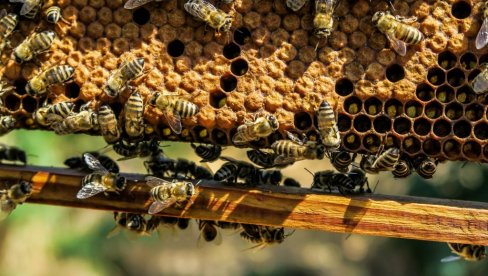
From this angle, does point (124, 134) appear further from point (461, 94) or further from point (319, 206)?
point (461, 94)

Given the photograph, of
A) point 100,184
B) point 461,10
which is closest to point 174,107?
point 100,184

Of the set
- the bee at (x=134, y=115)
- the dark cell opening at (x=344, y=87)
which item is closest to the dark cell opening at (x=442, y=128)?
the dark cell opening at (x=344, y=87)

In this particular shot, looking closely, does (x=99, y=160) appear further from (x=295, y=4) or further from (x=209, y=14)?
(x=295, y=4)

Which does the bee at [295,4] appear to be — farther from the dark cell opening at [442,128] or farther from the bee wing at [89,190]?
the bee wing at [89,190]

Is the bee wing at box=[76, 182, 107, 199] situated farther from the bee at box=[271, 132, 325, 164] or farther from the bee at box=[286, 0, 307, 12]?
the bee at box=[286, 0, 307, 12]

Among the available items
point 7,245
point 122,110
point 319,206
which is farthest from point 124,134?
point 7,245

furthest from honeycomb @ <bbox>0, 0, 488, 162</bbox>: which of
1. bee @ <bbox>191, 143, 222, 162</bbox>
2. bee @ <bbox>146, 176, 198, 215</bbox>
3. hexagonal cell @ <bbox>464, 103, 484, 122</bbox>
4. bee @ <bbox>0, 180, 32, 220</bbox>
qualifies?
bee @ <bbox>0, 180, 32, 220</bbox>
